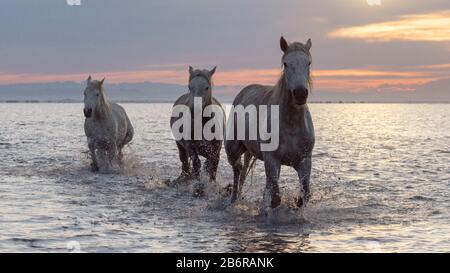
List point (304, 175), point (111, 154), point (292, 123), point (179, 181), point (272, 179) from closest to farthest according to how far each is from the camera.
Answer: point (292, 123)
point (304, 175)
point (272, 179)
point (179, 181)
point (111, 154)

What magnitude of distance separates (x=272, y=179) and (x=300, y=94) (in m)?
1.93

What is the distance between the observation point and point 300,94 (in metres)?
9.68

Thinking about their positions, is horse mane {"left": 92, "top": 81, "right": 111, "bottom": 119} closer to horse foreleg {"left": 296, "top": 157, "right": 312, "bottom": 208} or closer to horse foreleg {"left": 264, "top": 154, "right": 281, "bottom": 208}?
horse foreleg {"left": 264, "top": 154, "right": 281, "bottom": 208}

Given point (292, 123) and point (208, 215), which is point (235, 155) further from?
point (292, 123)

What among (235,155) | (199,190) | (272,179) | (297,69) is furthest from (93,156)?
(297,69)

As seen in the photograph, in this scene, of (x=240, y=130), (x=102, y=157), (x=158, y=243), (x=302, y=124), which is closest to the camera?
(x=158, y=243)

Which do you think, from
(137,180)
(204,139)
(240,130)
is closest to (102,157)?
(137,180)

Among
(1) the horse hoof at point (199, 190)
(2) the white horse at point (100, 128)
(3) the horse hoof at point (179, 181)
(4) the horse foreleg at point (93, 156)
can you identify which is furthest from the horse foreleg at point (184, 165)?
(4) the horse foreleg at point (93, 156)

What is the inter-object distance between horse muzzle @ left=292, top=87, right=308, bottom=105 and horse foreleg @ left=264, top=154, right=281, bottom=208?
1.48m

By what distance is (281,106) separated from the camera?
427 inches

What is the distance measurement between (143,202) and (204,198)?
1538 mm

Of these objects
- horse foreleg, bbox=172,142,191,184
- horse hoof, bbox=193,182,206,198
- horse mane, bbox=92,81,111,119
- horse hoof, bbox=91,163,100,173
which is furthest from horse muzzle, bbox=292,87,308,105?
horse hoof, bbox=91,163,100,173
